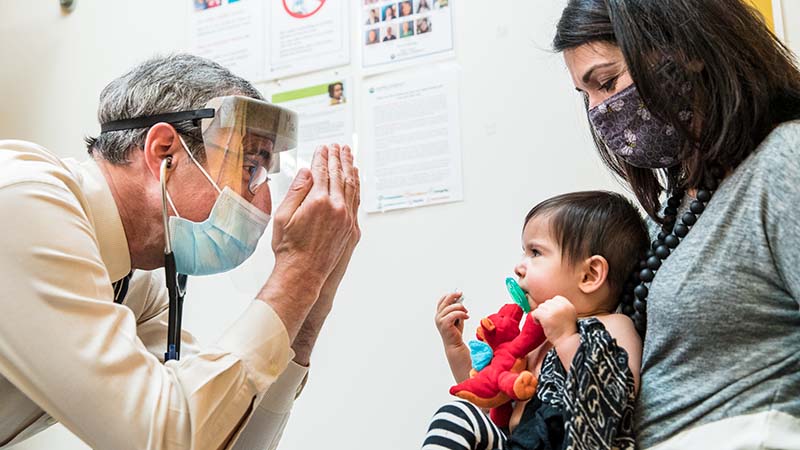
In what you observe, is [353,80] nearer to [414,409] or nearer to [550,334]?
[414,409]

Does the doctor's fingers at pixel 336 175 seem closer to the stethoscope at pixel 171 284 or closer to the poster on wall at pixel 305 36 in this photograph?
the stethoscope at pixel 171 284

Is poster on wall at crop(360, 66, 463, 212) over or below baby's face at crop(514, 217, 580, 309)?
over

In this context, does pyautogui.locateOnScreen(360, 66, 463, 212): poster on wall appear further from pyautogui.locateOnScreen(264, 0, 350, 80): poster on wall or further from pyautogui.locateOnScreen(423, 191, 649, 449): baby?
pyautogui.locateOnScreen(423, 191, 649, 449): baby

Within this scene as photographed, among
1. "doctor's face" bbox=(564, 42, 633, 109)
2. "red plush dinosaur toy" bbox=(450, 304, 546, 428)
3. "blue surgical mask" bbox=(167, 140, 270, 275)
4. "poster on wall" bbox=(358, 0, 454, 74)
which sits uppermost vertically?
"poster on wall" bbox=(358, 0, 454, 74)

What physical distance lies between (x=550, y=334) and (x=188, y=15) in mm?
1813

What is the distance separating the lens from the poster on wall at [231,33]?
234 cm

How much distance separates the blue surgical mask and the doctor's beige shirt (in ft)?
0.67

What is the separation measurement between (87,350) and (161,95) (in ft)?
1.80

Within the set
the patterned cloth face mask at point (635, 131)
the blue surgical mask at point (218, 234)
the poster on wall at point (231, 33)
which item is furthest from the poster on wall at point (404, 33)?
the patterned cloth face mask at point (635, 131)

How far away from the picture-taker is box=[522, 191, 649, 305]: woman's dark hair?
1.28m

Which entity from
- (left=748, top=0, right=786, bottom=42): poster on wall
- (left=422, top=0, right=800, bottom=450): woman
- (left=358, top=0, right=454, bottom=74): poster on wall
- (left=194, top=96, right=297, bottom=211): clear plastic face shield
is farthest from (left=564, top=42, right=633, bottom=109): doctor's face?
(left=358, top=0, right=454, bottom=74): poster on wall

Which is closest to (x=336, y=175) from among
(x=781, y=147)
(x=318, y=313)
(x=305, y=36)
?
(x=318, y=313)

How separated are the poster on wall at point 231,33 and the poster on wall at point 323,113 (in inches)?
8.1

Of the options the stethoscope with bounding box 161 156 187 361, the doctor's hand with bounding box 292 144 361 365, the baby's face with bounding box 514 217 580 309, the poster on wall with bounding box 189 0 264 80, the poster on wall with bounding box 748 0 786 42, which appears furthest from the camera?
the poster on wall with bounding box 189 0 264 80
